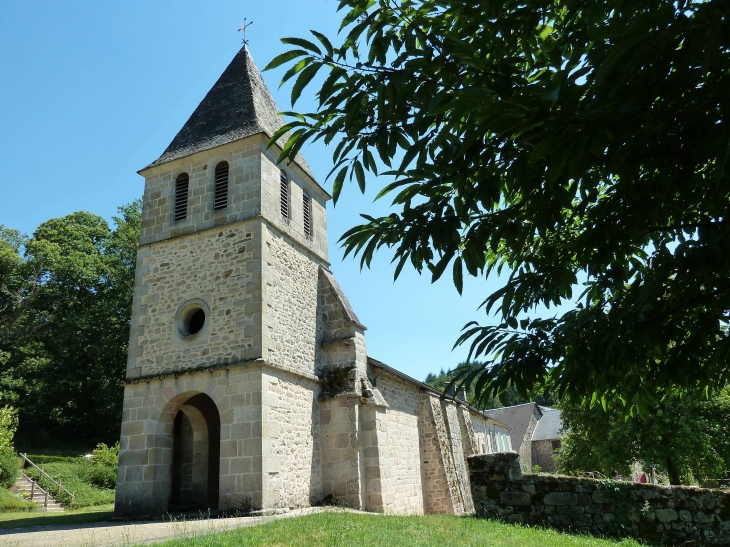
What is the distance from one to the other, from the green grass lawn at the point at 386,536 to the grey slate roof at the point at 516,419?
3888cm

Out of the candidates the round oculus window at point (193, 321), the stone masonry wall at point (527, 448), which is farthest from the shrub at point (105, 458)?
the stone masonry wall at point (527, 448)

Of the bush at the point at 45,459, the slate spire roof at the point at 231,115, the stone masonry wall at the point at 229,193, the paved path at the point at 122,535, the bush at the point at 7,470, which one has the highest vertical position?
the slate spire roof at the point at 231,115

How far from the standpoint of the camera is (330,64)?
240 centimetres

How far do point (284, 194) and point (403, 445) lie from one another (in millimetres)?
8358

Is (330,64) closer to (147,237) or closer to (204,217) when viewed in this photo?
(204,217)

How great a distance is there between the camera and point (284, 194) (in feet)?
48.6

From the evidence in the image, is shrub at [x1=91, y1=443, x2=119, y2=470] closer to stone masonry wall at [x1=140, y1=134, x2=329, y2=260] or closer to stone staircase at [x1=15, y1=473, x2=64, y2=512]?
stone staircase at [x1=15, y1=473, x2=64, y2=512]

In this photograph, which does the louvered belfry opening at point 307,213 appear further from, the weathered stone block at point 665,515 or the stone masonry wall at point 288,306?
the weathered stone block at point 665,515

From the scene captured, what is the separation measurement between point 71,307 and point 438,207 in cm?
3603

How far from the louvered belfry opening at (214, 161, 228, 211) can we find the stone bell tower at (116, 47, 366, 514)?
35mm

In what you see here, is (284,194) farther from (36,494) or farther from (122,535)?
(36,494)

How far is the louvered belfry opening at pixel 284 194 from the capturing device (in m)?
14.6

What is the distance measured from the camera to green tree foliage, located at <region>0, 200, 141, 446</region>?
2994 centimetres

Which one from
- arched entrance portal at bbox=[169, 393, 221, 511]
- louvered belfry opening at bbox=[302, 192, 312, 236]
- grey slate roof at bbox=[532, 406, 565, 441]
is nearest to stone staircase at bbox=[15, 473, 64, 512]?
arched entrance portal at bbox=[169, 393, 221, 511]
